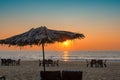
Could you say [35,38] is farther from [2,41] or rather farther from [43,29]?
[2,41]

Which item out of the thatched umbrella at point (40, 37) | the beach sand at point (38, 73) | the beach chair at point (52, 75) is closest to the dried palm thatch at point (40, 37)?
the thatched umbrella at point (40, 37)

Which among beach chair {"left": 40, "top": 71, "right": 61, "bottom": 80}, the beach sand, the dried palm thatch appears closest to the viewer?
the dried palm thatch

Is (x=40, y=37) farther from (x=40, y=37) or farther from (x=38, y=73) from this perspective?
(x=38, y=73)

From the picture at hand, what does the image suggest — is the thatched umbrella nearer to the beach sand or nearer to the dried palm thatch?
the dried palm thatch

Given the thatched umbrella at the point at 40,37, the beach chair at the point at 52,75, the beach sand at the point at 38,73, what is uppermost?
the thatched umbrella at the point at 40,37

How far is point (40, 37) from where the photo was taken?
12.4 meters

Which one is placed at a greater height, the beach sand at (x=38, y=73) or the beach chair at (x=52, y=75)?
the beach chair at (x=52, y=75)

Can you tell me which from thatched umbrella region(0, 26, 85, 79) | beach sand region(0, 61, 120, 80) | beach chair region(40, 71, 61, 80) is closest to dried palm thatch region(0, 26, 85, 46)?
thatched umbrella region(0, 26, 85, 79)

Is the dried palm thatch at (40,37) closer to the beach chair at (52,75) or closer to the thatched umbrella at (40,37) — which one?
the thatched umbrella at (40,37)

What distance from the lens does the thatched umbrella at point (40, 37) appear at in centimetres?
1258

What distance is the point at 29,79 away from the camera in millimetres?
19547

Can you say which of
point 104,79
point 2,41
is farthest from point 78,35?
point 104,79

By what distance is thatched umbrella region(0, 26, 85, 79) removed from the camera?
12.6m

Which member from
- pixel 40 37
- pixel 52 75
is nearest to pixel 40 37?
pixel 40 37
